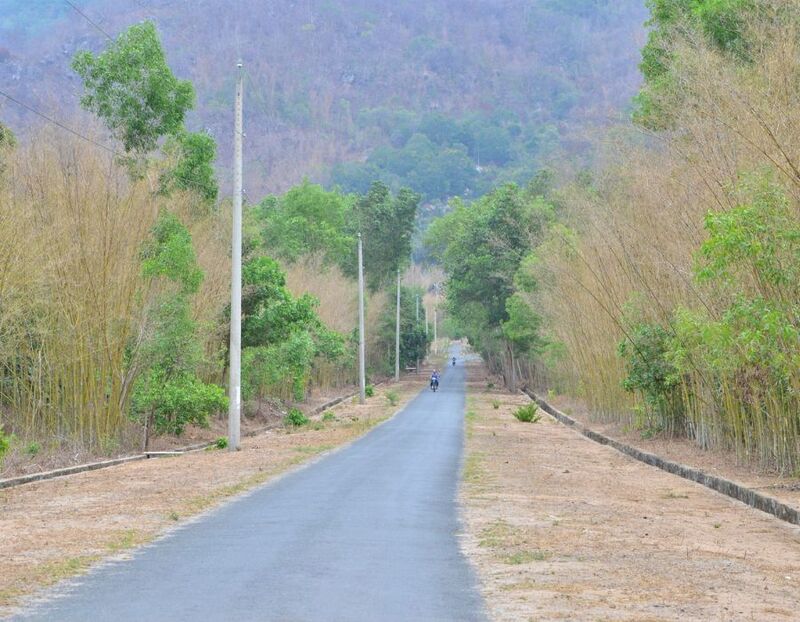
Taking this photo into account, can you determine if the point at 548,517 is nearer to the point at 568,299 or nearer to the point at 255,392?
the point at 568,299

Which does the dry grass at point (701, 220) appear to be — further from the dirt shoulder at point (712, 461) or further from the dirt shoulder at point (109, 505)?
the dirt shoulder at point (109, 505)

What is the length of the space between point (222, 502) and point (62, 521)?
2.49 metres

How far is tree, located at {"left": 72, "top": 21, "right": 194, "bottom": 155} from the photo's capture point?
28812 millimetres

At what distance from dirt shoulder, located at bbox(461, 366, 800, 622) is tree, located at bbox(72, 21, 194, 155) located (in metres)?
12.8

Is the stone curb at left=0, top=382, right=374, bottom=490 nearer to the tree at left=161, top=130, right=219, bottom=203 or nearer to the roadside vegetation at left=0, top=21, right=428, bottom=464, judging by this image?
the roadside vegetation at left=0, top=21, right=428, bottom=464

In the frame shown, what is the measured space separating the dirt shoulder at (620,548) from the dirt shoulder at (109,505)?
131 inches

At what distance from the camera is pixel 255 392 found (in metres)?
44.8

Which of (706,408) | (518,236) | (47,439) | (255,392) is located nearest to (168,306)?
(47,439)

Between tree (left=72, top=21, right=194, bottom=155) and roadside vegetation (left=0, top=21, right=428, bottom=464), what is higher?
tree (left=72, top=21, right=194, bottom=155)

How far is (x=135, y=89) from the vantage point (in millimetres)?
29172

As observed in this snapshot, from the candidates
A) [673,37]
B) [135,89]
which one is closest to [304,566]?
[673,37]

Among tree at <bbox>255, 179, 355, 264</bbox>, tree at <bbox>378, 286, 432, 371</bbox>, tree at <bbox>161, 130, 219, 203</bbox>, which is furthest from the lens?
tree at <bbox>378, 286, 432, 371</bbox>

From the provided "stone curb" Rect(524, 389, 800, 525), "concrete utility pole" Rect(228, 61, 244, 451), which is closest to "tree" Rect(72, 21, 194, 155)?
"concrete utility pole" Rect(228, 61, 244, 451)

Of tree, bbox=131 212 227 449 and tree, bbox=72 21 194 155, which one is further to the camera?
tree, bbox=72 21 194 155
